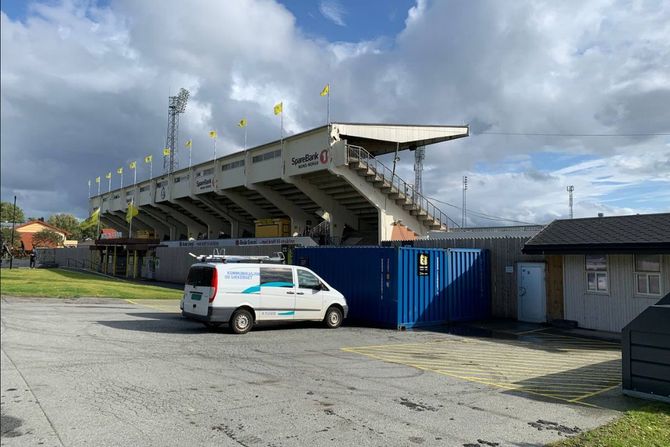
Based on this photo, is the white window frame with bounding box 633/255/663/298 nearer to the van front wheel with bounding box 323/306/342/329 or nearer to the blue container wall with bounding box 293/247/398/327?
the blue container wall with bounding box 293/247/398/327

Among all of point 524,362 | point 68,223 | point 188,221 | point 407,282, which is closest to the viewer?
point 524,362

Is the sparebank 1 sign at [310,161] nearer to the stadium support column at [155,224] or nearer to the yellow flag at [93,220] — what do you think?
the yellow flag at [93,220]

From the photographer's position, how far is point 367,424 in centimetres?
590

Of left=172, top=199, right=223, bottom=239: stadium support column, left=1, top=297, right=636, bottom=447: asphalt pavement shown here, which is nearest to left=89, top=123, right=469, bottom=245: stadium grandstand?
left=172, top=199, right=223, bottom=239: stadium support column

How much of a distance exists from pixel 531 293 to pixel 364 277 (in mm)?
5792

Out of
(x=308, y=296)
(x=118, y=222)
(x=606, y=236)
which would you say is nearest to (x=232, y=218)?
(x=118, y=222)

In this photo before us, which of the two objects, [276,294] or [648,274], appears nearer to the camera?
[276,294]

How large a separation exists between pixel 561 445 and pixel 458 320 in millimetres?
11681

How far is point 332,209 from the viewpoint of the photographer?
3809cm

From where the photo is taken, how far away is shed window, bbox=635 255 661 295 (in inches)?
536

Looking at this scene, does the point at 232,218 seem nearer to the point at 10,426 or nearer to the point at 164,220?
the point at 164,220

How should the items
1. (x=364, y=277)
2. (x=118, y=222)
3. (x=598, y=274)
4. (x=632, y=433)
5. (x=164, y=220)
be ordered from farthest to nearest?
(x=118, y=222), (x=164, y=220), (x=364, y=277), (x=598, y=274), (x=632, y=433)

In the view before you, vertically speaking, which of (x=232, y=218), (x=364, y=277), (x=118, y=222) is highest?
(x=118, y=222)

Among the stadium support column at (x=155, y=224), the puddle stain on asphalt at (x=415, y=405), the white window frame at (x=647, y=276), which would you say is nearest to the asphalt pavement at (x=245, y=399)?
the puddle stain on asphalt at (x=415, y=405)
